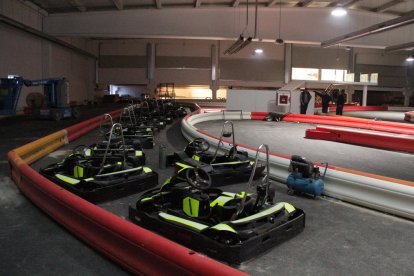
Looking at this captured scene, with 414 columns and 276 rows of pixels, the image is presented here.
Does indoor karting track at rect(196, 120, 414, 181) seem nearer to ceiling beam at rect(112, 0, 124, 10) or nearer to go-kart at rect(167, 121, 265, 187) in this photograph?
go-kart at rect(167, 121, 265, 187)

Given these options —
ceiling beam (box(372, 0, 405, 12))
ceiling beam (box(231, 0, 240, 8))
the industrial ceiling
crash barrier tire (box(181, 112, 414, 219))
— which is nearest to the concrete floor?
the industrial ceiling

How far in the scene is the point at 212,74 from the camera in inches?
1273

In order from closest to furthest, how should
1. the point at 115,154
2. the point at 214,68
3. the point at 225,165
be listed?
the point at 225,165 < the point at 115,154 < the point at 214,68

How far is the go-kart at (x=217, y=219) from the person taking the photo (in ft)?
11.5

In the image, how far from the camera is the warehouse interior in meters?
3.71

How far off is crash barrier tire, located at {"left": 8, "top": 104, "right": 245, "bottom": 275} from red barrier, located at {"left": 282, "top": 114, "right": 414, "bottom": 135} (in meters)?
12.0

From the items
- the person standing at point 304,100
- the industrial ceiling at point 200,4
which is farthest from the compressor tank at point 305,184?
the industrial ceiling at point 200,4

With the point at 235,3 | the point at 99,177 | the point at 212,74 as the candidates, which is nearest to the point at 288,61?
the point at 212,74

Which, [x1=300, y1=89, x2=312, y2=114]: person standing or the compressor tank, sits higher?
[x1=300, y1=89, x2=312, y2=114]: person standing

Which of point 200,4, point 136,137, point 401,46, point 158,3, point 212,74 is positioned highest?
point 200,4

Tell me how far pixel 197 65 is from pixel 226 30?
31.7ft

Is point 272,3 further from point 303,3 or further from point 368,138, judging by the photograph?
point 368,138

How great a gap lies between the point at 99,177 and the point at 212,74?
27787 mm

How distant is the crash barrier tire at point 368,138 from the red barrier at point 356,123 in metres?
2.77
